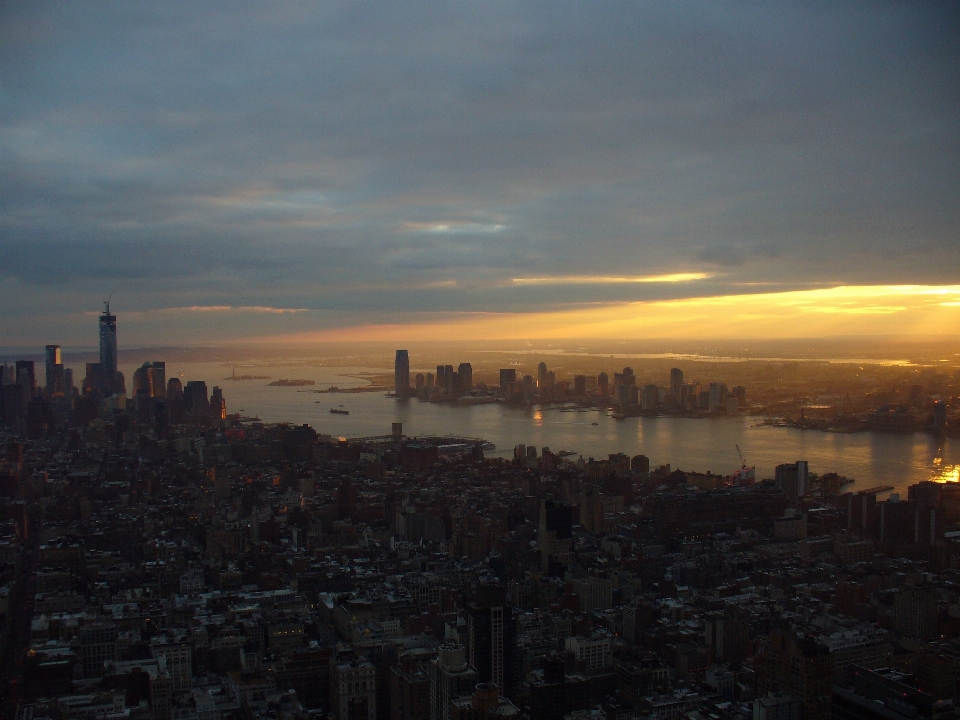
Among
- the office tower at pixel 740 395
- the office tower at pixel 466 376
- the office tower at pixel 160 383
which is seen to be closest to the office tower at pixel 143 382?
the office tower at pixel 160 383

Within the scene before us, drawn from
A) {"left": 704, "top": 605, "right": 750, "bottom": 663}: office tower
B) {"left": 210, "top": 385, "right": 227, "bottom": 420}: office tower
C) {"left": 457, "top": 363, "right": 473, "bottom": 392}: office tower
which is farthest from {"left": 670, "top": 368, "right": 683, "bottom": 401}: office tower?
{"left": 210, "top": 385, "right": 227, "bottom": 420}: office tower

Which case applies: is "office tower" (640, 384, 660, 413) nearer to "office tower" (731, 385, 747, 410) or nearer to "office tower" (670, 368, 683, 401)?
"office tower" (670, 368, 683, 401)

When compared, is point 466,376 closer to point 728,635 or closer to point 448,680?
point 728,635

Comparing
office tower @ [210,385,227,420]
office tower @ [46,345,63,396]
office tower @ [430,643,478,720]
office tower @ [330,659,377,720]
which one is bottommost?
office tower @ [330,659,377,720]

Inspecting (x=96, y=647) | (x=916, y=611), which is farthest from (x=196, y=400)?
(x=916, y=611)

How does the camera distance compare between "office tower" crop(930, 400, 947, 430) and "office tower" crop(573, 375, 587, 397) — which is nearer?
"office tower" crop(930, 400, 947, 430)

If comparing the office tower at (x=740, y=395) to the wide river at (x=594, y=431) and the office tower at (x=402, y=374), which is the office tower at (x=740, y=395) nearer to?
the wide river at (x=594, y=431)

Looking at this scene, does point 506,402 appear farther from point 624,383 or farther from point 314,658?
point 314,658

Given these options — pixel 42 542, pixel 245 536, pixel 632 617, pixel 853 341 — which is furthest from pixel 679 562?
pixel 42 542
